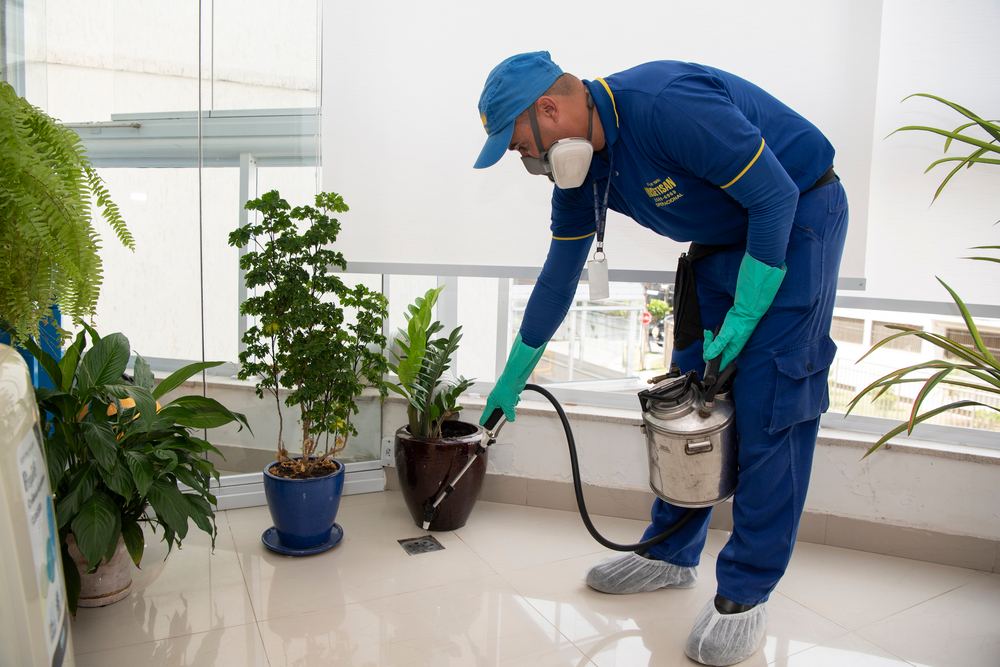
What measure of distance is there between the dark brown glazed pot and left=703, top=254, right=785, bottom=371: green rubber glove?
0.88 m

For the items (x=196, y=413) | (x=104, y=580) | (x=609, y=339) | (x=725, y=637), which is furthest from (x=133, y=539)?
(x=609, y=339)

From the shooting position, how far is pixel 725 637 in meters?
1.53

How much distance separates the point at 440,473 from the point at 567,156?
1.13 metres

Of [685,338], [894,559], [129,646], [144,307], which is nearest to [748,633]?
[685,338]

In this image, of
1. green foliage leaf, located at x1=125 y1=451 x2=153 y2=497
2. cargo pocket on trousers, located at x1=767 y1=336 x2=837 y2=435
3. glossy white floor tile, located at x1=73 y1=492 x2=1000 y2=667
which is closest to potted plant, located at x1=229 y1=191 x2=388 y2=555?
glossy white floor tile, located at x1=73 y1=492 x2=1000 y2=667

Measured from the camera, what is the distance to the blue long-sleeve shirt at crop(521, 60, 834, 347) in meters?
1.33

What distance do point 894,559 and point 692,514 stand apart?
822mm

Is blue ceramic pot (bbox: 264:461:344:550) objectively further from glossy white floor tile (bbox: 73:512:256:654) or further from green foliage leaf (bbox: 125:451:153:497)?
green foliage leaf (bbox: 125:451:153:497)

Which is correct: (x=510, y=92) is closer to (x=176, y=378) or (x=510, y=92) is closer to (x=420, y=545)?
(x=176, y=378)

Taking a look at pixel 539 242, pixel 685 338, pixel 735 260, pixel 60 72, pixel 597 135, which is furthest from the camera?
pixel 539 242

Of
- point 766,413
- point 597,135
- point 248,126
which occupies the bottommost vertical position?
point 766,413

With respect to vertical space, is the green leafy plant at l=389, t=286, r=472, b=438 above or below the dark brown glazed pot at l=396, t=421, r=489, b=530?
above

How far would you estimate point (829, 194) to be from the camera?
4.93 ft

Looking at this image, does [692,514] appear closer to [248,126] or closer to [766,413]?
[766,413]
